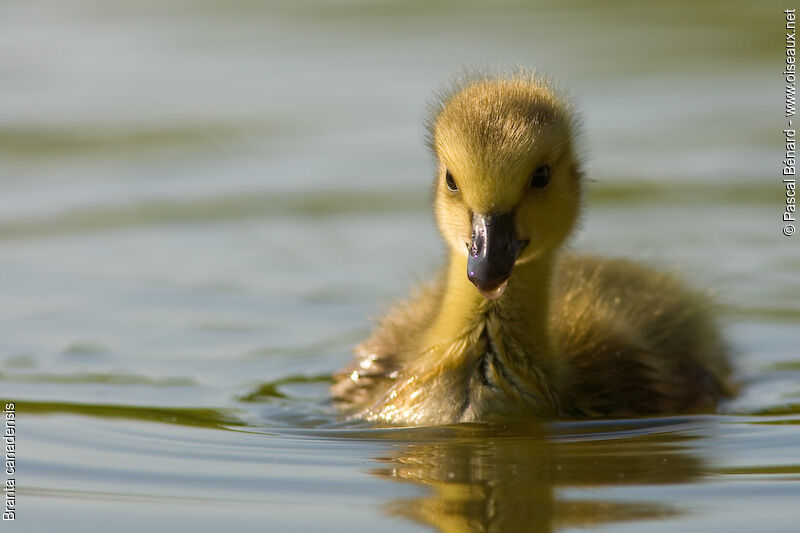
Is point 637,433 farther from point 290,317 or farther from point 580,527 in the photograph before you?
point 290,317

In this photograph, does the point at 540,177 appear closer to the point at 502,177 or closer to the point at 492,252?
the point at 502,177

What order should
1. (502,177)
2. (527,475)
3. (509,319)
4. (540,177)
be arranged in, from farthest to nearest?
(509,319) → (540,177) → (502,177) → (527,475)

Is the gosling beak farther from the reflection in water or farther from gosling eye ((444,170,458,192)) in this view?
the reflection in water

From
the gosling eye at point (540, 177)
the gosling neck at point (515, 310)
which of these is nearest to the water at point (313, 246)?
the gosling neck at point (515, 310)

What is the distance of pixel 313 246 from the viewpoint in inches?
345

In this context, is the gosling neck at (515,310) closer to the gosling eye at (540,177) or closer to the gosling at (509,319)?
the gosling at (509,319)

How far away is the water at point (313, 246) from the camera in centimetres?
459

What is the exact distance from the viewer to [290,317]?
7.72m

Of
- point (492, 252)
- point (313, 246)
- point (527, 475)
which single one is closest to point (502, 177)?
point (492, 252)

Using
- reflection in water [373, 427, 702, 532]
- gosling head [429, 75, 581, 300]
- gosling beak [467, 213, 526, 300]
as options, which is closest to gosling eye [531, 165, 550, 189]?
gosling head [429, 75, 581, 300]

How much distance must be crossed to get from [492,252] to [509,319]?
0.56 metres

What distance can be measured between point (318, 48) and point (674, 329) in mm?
5917

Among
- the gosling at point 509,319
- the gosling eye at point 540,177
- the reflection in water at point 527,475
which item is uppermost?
the gosling eye at point 540,177

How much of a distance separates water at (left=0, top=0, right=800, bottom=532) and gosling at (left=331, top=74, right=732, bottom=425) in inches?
7.7
